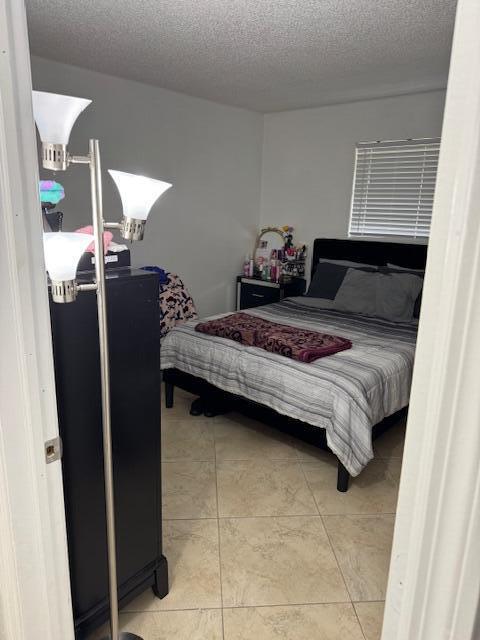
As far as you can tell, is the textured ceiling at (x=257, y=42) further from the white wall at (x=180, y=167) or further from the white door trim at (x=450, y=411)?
the white door trim at (x=450, y=411)

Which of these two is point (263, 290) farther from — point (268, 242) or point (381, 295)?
point (381, 295)

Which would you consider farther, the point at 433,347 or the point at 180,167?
the point at 180,167

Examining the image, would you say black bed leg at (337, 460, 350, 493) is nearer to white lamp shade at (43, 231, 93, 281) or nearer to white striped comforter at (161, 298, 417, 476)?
white striped comforter at (161, 298, 417, 476)

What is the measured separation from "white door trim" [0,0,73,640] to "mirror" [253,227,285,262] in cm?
414

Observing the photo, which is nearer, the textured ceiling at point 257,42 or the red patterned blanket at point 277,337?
the textured ceiling at point 257,42

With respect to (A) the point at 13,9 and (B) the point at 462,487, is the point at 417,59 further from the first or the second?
(B) the point at 462,487

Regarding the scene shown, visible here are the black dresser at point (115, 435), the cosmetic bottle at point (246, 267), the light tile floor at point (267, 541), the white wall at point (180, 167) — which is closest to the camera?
the black dresser at point (115, 435)

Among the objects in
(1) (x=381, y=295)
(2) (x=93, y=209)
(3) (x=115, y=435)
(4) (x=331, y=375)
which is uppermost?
(2) (x=93, y=209)

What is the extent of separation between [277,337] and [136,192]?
1830 mm

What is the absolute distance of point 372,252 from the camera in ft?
14.2

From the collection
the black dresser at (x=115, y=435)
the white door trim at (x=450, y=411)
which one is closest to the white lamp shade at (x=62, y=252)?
the black dresser at (x=115, y=435)

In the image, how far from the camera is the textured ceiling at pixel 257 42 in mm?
2279

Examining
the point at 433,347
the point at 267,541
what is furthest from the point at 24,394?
the point at 267,541

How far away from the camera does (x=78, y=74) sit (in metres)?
3.44
